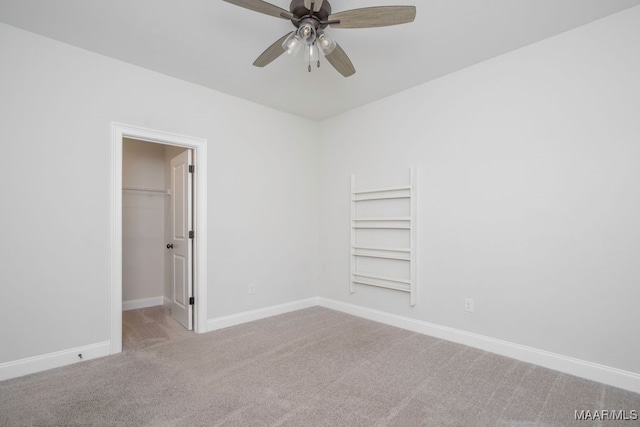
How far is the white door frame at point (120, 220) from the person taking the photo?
2689mm

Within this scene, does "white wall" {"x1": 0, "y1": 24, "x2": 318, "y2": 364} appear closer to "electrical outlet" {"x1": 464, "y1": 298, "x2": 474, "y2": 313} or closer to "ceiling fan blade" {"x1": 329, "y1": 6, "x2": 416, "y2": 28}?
"ceiling fan blade" {"x1": 329, "y1": 6, "x2": 416, "y2": 28}

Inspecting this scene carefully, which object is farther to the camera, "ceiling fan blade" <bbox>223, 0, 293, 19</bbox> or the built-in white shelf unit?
the built-in white shelf unit

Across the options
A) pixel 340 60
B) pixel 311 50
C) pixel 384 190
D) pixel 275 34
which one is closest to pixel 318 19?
pixel 311 50

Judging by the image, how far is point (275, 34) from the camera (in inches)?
93.7

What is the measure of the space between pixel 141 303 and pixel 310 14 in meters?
4.25

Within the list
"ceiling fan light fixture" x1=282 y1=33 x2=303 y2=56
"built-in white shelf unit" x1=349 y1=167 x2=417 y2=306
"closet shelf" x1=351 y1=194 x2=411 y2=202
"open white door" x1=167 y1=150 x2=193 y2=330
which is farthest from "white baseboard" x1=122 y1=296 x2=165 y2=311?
"ceiling fan light fixture" x1=282 y1=33 x2=303 y2=56

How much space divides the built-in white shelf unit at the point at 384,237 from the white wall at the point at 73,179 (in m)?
1.46

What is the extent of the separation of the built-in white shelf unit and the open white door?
1.94 metres

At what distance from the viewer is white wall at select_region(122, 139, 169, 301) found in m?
4.17

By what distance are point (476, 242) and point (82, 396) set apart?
3325 mm

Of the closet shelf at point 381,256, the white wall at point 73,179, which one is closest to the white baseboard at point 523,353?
the closet shelf at point 381,256

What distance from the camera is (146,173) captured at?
4.33 meters

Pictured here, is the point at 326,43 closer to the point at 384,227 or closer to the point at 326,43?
the point at 326,43

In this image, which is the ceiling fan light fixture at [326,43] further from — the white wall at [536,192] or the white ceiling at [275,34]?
the white wall at [536,192]
